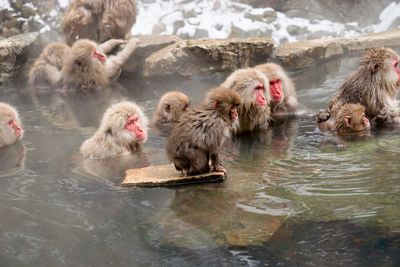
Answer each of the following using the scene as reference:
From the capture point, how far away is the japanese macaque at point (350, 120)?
5.95 meters

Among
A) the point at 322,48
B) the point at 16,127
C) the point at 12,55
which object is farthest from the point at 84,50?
the point at 322,48

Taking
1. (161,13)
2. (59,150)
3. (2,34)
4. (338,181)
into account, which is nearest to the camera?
(338,181)

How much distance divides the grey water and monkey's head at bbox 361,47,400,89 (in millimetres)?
538

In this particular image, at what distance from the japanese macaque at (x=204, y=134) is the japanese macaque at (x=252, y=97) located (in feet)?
4.28

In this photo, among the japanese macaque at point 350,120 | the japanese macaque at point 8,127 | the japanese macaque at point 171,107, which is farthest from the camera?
the japanese macaque at point 171,107

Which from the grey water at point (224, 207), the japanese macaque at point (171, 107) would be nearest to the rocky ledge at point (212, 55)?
the japanese macaque at point (171, 107)

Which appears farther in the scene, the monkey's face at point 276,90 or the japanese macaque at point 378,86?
the monkey's face at point 276,90

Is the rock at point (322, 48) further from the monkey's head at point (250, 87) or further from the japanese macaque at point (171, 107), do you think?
the monkey's head at point (250, 87)

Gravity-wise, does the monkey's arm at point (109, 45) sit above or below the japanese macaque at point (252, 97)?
above

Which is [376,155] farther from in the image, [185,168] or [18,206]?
[18,206]

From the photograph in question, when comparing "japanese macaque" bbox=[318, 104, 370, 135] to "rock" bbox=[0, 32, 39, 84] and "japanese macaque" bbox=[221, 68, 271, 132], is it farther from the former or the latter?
"rock" bbox=[0, 32, 39, 84]

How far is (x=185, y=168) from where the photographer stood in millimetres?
4770

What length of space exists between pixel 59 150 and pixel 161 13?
9154mm

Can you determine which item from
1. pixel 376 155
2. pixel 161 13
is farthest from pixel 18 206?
pixel 161 13
